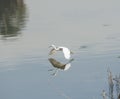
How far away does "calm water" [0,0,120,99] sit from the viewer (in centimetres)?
907

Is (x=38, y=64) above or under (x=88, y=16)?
above

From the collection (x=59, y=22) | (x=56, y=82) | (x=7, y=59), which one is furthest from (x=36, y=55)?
(x=59, y=22)

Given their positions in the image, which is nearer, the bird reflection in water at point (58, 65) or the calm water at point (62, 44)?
the calm water at point (62, 44)

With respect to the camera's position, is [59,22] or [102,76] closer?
[102,76]

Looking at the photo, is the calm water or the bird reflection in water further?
the bird reflection in water

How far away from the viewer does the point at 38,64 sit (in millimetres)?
11039

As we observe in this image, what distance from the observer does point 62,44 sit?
1332 cm

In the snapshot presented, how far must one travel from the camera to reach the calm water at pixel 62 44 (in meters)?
9.07

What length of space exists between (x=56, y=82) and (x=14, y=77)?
1081 millimetres

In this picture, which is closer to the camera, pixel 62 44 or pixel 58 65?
pixel 58 65

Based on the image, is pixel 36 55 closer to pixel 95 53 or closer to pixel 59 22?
pixel 95 53

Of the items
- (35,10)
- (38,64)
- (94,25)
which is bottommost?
(35,10)

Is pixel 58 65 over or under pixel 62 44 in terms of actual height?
over

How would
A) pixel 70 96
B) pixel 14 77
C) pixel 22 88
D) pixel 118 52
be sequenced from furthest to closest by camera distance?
pixel 118 52 < pixel 14 77 < pixel 22 88 < pixel 70 96
